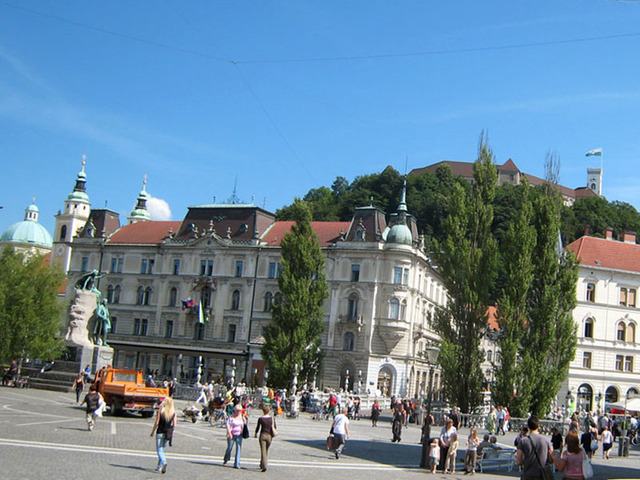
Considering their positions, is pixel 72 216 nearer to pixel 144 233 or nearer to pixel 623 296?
pixel 144 233

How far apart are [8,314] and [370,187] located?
72986 mm

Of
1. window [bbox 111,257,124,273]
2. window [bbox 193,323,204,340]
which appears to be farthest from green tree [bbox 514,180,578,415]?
window [bbox 111,257,124,273]

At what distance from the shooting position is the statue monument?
38.3 m

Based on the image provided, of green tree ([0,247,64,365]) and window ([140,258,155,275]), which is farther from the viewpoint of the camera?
window ([140,258,155,275])

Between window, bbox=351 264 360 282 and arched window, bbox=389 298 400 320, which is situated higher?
window, bbox=351 264 360 282

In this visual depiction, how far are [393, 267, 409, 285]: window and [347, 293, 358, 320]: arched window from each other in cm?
374

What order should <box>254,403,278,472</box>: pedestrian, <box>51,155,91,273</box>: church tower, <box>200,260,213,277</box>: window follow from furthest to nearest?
1. <box>51,155,91,273</box>: church tower
2. <box>200,260,213,277</box>: window
3. <box>254,403,278,472</box>: pedestrian

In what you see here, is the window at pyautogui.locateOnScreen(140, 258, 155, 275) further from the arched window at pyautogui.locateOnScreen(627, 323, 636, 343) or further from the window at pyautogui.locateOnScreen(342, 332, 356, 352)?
the arched window at pyautogui.locateOnScreen(627, 323, 636, 343)

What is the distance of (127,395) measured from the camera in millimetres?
27016

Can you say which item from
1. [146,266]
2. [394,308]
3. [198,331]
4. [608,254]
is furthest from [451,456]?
[146,266]

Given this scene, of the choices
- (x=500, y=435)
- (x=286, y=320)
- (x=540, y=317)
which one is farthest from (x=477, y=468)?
(x=286, y=320)

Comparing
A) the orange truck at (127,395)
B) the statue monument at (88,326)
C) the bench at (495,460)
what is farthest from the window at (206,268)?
the bench at (495,460)

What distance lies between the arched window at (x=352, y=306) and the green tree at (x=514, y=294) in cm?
2129

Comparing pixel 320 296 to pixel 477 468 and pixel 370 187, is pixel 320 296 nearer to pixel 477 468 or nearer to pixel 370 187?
pixel 477 468
